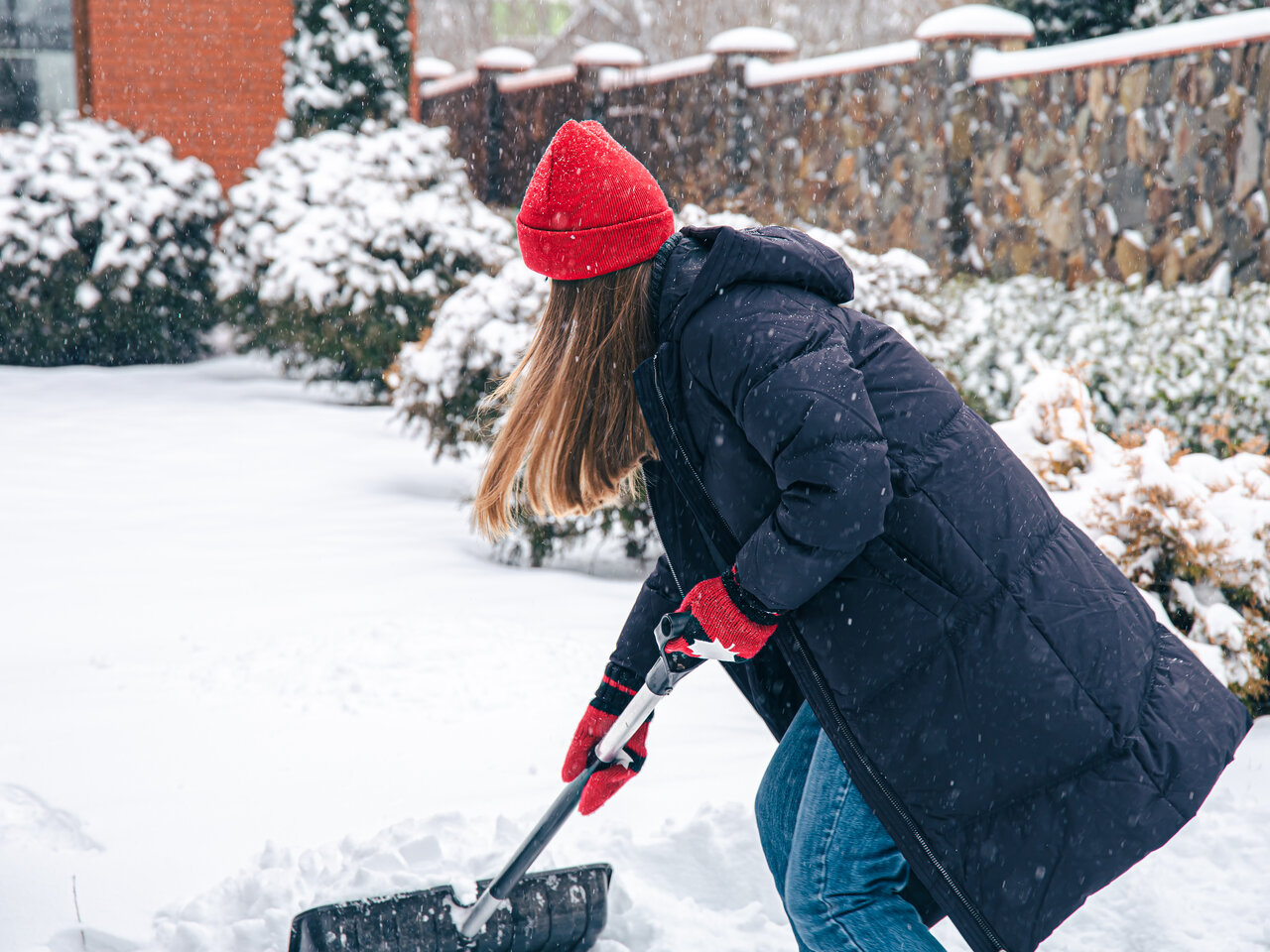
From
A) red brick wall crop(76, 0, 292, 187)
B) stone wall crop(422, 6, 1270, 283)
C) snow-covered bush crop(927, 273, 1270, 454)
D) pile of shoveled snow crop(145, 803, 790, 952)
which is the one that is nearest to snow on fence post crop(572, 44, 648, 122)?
stone wall crop(422, 6, 1270, 283)

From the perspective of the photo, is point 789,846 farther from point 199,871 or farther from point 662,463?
point 199,871

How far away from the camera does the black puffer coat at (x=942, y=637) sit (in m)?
1.56

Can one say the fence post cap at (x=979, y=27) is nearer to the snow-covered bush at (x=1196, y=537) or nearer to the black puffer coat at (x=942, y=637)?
the snow-covered bush at (x=1196, y=537)

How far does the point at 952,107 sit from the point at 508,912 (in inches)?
295

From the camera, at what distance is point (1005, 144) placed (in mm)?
8086

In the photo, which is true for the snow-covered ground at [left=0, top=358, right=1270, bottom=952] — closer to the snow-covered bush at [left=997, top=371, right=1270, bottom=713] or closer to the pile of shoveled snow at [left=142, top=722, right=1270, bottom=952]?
the pile of shoveled snow at [left=142, top=722, right=1270, bottom=952]

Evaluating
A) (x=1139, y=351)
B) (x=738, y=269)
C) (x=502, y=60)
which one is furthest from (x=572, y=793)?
(x=502, y=60)

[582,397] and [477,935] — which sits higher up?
[582,397]

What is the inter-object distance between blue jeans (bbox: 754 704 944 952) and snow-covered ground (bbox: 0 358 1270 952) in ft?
2.63

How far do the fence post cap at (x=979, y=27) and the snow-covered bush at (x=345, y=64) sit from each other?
4.85 m

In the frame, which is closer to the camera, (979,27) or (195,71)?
(979,27)

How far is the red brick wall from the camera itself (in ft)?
35.4

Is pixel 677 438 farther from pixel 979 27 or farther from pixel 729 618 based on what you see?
pixel 979 27

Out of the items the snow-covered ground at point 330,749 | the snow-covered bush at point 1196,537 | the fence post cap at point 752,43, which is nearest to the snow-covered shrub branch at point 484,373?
the snow-covered ground at point 330,749
